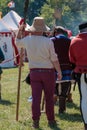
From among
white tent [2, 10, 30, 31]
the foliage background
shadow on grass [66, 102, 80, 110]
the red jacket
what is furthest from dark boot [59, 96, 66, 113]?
the foliage background

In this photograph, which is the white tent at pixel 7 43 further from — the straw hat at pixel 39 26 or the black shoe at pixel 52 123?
the straw hat at pixel 39 26

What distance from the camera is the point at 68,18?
7481 centimetres

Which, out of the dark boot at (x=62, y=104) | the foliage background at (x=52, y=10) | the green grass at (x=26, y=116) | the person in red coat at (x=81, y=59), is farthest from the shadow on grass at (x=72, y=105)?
the foliage background at (x=52, y=10)

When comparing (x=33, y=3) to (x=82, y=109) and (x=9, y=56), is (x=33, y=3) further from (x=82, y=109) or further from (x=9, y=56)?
(x=82, y=109)

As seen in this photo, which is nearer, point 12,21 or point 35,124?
point 35,124

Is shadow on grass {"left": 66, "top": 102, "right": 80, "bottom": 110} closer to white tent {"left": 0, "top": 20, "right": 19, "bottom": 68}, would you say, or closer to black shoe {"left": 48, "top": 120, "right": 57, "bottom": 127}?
black shoe {"left": 48, "top": 120, "right": 57, "bottom": 127}

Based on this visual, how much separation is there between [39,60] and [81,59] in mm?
704

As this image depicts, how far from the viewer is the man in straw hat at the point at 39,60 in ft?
23.5

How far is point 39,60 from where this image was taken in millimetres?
7234

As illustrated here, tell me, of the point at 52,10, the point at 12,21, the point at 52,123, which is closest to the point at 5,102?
the point at 52,123

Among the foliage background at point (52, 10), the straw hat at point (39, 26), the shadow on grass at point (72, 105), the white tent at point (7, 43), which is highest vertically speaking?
the straw hat at point (39, 26)

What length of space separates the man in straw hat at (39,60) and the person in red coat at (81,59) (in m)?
0.36

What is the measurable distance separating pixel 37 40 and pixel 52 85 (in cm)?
77

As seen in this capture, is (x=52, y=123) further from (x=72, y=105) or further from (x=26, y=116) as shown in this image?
(x=72, y=105)
